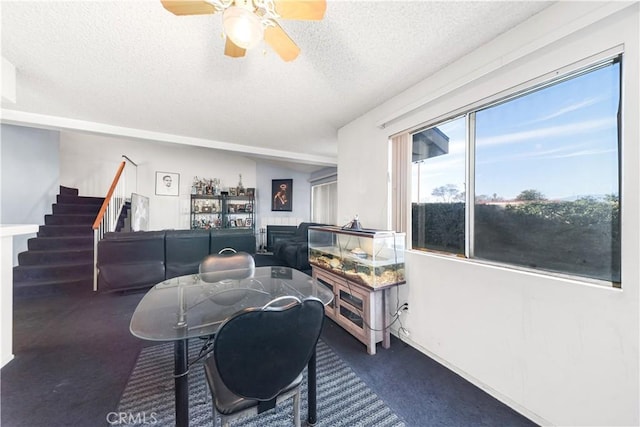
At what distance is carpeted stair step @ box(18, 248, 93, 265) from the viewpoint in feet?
11.0

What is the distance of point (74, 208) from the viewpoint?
172 inches

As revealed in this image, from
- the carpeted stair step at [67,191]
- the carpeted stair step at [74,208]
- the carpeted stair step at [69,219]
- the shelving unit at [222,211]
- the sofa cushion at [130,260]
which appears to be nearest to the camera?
the sofa cushion at [130,260]

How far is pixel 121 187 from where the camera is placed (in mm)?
4344

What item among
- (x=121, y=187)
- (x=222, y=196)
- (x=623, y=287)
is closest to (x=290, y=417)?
(x=623, y=287)

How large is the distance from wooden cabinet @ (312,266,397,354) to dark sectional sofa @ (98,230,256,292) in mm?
2570

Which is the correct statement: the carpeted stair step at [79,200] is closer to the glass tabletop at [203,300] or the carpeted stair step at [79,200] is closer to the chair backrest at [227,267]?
the chair backrest at [227,267]

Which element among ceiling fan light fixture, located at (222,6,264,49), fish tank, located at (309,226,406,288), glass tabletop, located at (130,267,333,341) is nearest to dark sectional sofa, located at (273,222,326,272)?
fish tank, located at (309,226,406,288)

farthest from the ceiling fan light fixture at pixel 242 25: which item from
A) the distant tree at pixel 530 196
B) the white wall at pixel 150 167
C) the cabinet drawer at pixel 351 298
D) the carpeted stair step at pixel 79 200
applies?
the carpeted stair step at pixel 79 200

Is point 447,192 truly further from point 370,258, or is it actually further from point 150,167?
point 150,167

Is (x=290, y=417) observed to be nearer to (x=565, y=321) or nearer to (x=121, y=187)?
(x=565, y=321)

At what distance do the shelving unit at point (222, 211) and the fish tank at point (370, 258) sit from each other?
157 inches

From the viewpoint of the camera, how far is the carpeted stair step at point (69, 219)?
405 centimetres

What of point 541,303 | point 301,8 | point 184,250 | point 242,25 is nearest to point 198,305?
point 242,25

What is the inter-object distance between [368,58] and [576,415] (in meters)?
2.51
